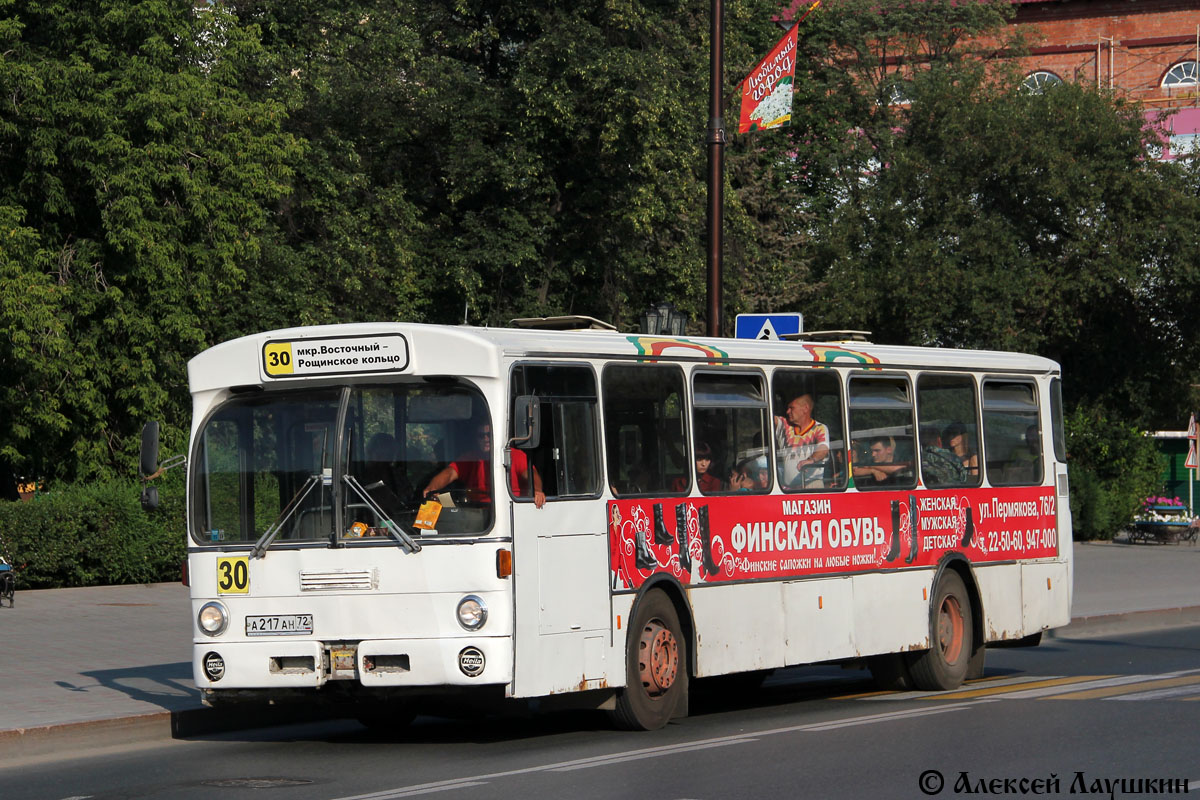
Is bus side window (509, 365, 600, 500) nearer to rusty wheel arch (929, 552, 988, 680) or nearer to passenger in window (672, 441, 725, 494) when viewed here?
passenger in window (672, 441, 725, 494)

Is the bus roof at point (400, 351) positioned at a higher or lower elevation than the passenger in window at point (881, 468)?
higher

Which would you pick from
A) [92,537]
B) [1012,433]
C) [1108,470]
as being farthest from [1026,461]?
[1108,470]

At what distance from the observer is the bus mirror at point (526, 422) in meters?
10.3

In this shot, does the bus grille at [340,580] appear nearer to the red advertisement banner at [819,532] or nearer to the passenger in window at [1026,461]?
the red advertisement banner at [819,532]

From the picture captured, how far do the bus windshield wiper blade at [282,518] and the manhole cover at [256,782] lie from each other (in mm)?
1610

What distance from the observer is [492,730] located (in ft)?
40.3

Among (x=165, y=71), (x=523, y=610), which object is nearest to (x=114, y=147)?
(x=165, y=71)

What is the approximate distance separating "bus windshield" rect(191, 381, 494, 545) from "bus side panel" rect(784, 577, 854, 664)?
3434 mm

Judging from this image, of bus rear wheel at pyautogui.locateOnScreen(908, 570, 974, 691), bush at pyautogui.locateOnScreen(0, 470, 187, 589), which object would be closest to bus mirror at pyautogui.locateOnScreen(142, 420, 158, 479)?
bus rear wheel at pyautogui.locateOnScreen(908, 570, 974, 691)

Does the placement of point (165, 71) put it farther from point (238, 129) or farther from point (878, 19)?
point (878, 19)

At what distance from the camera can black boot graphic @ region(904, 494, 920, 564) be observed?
46.9 ft

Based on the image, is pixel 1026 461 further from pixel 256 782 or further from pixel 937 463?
pixel 256 782

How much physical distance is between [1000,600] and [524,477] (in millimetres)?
6483
